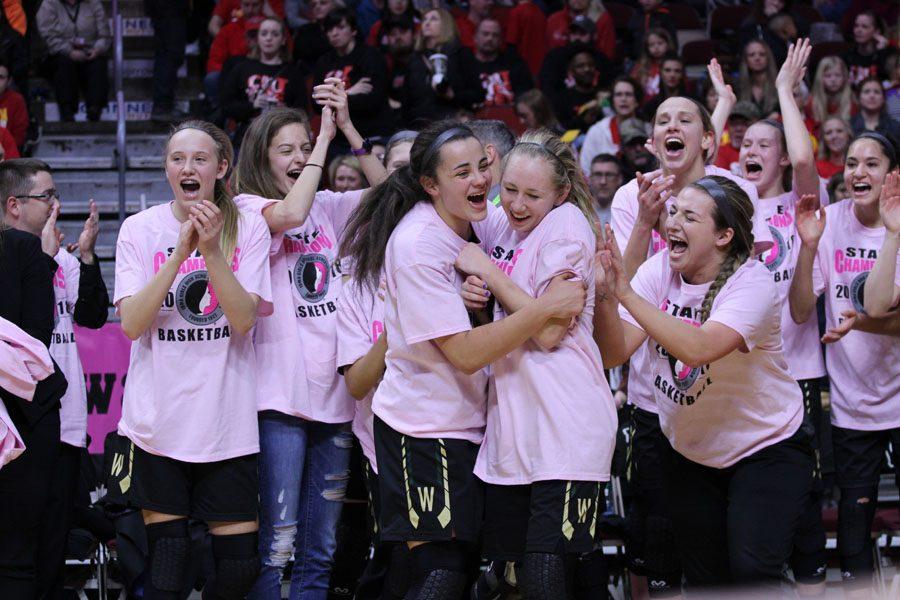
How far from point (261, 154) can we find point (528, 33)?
6.61m

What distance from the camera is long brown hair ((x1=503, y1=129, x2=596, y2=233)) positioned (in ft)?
13.5

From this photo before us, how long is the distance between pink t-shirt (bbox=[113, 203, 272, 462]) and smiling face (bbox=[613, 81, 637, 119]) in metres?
4.98

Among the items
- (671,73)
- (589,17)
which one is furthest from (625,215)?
(589,17)

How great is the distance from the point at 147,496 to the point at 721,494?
2130mm

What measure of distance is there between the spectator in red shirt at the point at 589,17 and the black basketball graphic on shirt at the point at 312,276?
6426 millimetres

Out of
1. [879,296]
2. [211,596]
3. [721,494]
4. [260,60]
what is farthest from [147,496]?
[260,60]

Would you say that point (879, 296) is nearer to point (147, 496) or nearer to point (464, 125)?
point (464, 125)

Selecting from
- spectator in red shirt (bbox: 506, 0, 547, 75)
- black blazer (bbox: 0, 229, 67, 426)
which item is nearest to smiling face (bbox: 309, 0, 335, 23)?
spectator in red shirt (bbox: 506, 0, 547, 75)

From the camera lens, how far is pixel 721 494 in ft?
14.8

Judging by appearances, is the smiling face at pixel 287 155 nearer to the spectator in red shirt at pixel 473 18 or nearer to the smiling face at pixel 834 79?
the smiling face at pixel 834 79

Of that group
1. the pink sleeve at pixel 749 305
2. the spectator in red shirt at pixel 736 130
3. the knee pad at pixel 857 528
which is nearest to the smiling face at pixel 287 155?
the pink sleeve at pixel 749 305

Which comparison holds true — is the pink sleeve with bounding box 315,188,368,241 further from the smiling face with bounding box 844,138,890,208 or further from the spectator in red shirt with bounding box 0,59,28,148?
the spectator in red shirt with bounding box 0,59,28,148

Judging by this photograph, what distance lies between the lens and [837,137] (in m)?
8.02

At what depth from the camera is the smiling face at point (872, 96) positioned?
9047 millimetres
